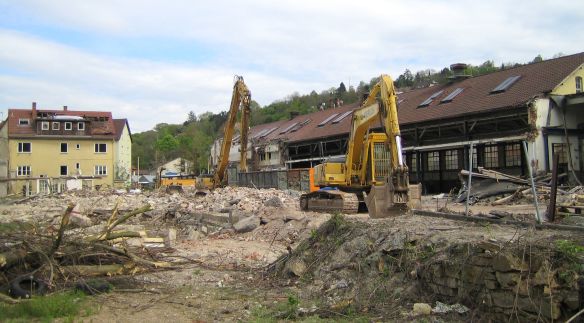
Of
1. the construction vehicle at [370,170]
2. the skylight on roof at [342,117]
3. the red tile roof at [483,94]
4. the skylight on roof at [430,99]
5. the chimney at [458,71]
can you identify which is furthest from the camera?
the skylight on roof at [342,117]

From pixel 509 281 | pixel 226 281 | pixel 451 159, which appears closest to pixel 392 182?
pixel 226 281

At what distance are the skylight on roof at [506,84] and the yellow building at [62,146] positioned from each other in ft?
139

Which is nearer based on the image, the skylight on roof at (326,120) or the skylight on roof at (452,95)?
the skylight on roof at (452,95)

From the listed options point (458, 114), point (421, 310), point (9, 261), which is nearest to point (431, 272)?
point (421, 310)

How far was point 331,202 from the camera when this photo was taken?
20.4 metres

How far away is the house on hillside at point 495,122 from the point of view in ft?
87.1

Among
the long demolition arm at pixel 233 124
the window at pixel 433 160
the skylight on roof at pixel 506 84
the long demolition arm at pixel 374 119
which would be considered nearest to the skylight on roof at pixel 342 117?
the window at pixel 433 160

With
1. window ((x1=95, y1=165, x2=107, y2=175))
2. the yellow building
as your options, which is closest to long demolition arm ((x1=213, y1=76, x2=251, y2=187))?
the yellow building

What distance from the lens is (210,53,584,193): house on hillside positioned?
1046 inches

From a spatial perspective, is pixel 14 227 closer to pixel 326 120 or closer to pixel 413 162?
pixel 413 162

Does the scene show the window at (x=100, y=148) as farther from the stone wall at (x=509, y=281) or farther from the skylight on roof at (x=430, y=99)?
Result: the stone wall at (x=509, y=281)

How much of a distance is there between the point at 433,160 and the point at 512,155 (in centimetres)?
570

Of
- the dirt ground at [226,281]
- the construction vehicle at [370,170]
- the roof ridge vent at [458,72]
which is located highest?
→ the roof ridge vent at [458,72]

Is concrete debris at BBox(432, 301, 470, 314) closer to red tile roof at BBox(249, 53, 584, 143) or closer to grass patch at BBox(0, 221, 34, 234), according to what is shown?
grass patch at BBox(0, 221, 34, 234)
